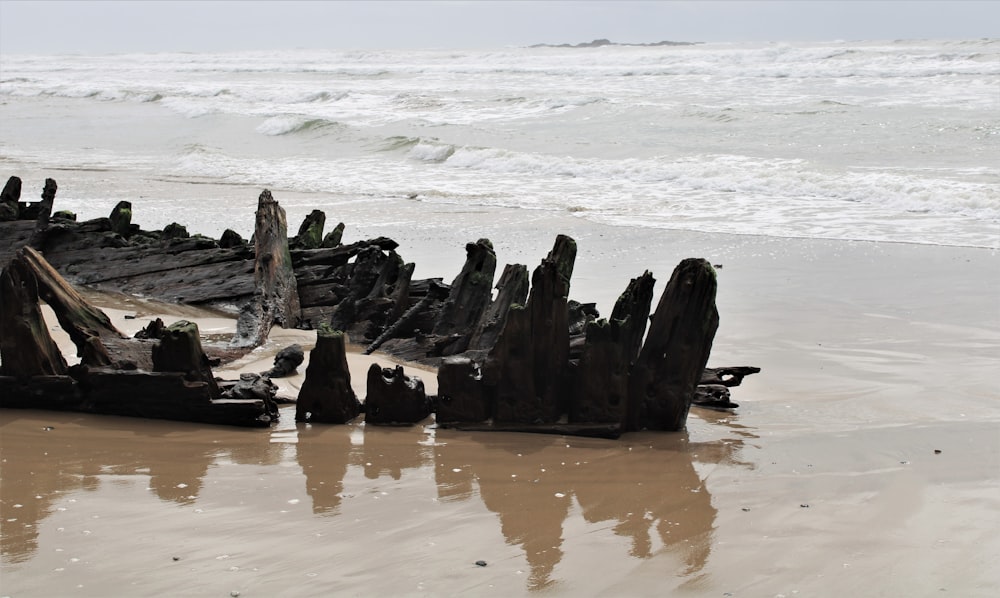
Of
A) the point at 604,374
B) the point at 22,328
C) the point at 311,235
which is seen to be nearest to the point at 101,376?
the point at 22,328

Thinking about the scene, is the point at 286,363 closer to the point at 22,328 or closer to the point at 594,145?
the point at 22,328

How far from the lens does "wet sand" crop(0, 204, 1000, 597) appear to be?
11.4 ft

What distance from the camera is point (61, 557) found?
357cm

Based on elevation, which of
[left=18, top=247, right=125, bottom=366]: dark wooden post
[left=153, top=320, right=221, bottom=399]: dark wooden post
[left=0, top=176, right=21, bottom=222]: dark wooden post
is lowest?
[left=153, top=320, right=221, bottom=399]: dark wooden post

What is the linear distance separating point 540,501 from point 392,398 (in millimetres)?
1277

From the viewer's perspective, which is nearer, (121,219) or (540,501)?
(540,501)

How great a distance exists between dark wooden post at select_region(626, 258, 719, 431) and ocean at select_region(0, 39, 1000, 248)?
7.41 meters

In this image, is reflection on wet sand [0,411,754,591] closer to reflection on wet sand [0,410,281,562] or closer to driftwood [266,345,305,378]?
reflection on wet sand [0,410,281,562]

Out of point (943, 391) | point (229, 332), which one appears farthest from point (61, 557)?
point (943, 391)

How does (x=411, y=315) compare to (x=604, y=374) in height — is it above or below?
above

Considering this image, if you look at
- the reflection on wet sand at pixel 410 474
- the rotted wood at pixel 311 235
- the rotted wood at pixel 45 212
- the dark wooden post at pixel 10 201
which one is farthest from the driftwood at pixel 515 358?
the dark wooden post at pixel 10 201

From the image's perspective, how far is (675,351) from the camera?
16.6 ft

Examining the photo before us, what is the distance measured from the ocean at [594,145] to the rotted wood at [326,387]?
7.68 metres

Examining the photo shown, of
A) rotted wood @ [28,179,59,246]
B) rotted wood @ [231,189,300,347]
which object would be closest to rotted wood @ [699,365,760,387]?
rotted wood @ [231,189,300,347]
